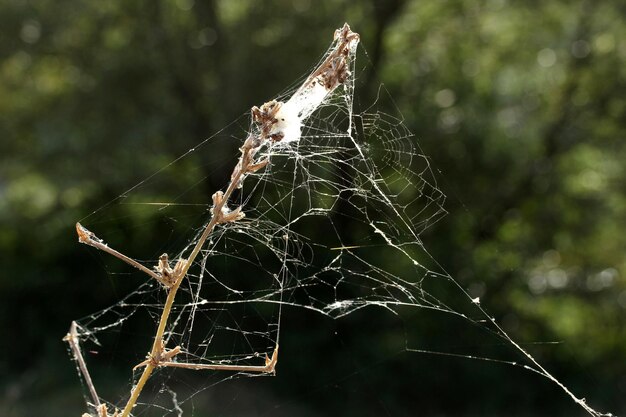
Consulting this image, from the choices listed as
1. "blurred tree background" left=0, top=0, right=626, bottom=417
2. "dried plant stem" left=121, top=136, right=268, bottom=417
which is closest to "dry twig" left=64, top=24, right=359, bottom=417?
"dried plant stem" left=121, top=136, right=268, bottom=417

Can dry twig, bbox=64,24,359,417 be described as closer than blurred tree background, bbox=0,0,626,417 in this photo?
Yes

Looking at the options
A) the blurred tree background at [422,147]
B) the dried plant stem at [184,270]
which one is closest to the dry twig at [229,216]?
A: the dried plant stem at [184,270]

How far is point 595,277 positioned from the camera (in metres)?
5.73

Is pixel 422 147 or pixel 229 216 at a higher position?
pixel 229 216

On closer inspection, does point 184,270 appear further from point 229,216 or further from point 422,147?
point 422,147

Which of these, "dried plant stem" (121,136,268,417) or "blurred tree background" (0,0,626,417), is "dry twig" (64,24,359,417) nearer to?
"dried plant stem" (121,136,268,417)

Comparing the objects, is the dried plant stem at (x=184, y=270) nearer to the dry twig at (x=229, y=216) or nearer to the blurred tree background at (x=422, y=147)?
A: the dry twig at (x=229, y=216)

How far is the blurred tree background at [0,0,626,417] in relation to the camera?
5.49 metres

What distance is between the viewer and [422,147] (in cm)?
548

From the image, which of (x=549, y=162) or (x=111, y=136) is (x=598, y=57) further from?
(x=111, y=136)

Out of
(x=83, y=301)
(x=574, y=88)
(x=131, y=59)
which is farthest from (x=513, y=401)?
(x=131, y=59)

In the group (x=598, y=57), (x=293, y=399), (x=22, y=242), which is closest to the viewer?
(x=293, y=399)

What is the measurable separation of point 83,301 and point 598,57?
456 cm

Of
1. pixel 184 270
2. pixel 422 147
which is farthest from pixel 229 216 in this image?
pixel 422 147
